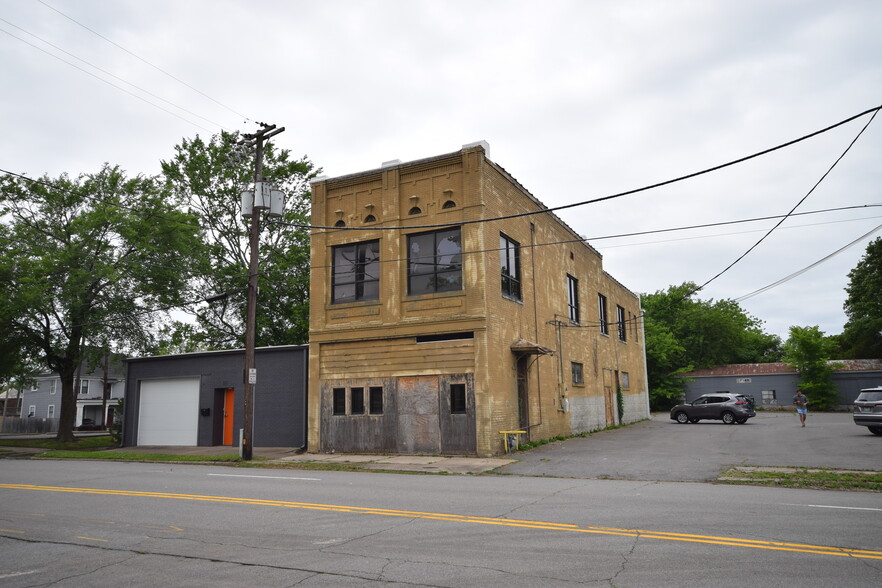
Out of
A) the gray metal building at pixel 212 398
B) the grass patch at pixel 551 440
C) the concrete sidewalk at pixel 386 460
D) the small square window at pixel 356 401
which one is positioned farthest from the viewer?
the gray metal building at pixel 212 398

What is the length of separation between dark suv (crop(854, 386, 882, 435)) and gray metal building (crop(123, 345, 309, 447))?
65.0 feet

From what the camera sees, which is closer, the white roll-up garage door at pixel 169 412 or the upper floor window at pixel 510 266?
the upper floor window at pixel 510 266

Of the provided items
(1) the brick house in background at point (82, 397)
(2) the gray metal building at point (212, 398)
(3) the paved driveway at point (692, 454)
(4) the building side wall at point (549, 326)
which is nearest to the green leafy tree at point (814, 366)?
(4) the building side wall at point (549, 326)

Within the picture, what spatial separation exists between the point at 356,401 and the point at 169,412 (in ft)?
33.1

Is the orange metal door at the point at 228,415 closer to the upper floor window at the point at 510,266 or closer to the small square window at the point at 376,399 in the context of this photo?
the small square window at the point at 376,399

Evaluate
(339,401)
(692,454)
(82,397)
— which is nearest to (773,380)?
(692,454)

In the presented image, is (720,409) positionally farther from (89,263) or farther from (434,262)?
(89,263)

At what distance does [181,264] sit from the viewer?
32.7 meters

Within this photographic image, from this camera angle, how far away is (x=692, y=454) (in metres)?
17.9

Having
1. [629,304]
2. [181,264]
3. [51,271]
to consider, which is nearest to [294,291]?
[181,264]

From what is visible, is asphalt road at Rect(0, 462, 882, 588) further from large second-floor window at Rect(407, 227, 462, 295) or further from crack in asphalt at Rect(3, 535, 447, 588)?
large second-floor window at Rect(407, 227, 462, 295)

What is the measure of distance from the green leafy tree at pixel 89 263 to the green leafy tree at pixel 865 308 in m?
54.4

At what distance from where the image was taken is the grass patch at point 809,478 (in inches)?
465

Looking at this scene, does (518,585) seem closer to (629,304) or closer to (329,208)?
(329,208)
